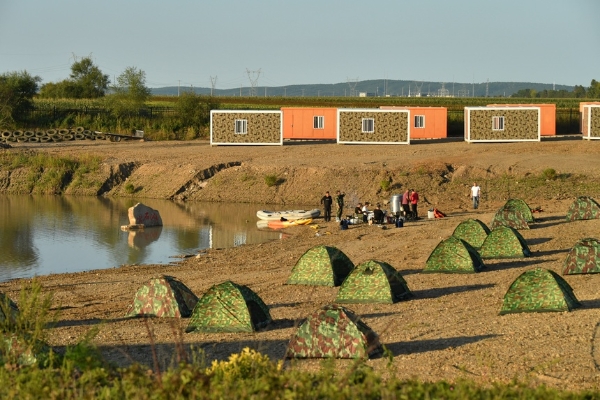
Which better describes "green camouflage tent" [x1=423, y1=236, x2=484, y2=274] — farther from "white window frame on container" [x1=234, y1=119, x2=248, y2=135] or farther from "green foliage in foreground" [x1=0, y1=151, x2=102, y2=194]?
"white window frame on container" [x1=234, y1=119, x2=248, y2=135]

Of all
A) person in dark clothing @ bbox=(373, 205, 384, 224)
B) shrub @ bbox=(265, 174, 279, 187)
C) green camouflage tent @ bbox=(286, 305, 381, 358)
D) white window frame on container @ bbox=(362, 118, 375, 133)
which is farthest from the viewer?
white window frame on container @ bbox=(362, 118, 375, 133)

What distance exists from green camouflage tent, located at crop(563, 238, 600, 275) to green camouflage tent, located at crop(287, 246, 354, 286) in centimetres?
474

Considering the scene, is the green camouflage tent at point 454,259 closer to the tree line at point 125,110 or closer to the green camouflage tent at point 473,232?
the green camouflage tent at point 473,232

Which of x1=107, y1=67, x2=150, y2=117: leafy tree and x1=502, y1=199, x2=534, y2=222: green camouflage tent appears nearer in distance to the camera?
x1=502, y1=199, x2=534, y2=222: green camouflage tent

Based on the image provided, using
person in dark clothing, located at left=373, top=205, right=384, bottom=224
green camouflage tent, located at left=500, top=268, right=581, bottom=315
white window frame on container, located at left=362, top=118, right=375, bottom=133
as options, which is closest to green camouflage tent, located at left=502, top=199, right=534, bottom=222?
person in dark clothing, located at left=373, top=205, right=384, bottom=224

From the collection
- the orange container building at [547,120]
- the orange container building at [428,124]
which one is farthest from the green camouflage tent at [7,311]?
the orange container building at [547,120]

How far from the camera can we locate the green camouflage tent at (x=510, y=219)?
28672mm

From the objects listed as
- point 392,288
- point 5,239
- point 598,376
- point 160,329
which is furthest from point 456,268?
point 5,239

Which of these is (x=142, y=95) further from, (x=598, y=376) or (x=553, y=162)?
(x=598, y=376)

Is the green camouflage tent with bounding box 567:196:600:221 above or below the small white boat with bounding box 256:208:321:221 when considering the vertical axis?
above

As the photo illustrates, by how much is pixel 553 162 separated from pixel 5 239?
972 inches

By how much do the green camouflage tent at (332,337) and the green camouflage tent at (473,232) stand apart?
39.4 ft

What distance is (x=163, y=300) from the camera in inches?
707

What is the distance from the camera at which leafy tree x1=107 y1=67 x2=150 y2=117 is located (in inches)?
2665
